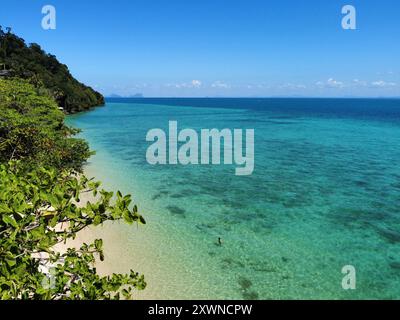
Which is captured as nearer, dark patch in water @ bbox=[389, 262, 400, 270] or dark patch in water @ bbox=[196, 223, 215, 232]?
dark patch in water @ bbox=[389, 262, 400, 270]

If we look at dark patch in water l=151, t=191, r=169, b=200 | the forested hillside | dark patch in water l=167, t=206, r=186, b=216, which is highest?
the forested hillside

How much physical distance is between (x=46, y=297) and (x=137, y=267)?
7.92 meters

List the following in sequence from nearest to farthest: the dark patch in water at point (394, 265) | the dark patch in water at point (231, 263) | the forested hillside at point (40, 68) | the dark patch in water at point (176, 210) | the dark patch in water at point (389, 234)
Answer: the dark patch in water at point (231, 263)
the dark patch in water at point (394, 265)
the dark patch in water at point (389, 234)
the dark patch in water at point (176, 210)
the forested hillside at point (40, 68)

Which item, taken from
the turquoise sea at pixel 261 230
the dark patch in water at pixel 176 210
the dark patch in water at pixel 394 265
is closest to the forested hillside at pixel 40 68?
the turquoise sea at pixel 261 230

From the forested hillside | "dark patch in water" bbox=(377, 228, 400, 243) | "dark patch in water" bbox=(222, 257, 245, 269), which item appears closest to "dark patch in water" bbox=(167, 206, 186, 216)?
"dark patch in water" bbox=(222, 257, 245, 269)

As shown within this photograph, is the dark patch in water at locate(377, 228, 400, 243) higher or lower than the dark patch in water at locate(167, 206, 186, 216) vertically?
lower

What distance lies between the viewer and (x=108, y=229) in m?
14.2

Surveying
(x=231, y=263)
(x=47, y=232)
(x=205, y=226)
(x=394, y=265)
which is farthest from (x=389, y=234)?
(x=47, y=232)

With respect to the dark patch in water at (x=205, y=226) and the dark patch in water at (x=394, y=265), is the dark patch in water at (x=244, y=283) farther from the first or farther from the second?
the dark patch in water at (x=394, y=265)

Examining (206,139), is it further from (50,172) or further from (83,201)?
(50,172)

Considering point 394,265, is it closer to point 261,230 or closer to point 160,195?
point 261,230

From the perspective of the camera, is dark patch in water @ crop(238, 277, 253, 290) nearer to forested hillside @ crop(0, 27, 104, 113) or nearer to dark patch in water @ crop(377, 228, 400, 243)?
dark patch in water @ crop(377, 228, 400, 243)

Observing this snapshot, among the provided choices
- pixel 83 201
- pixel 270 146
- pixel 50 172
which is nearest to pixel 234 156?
pixel 270 146

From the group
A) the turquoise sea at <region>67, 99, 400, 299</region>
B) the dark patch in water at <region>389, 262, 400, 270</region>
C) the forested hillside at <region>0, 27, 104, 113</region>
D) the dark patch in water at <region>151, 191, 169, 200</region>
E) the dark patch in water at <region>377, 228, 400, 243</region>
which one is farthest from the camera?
the forested hillside at <region>0, 27, 104, 113</region>
